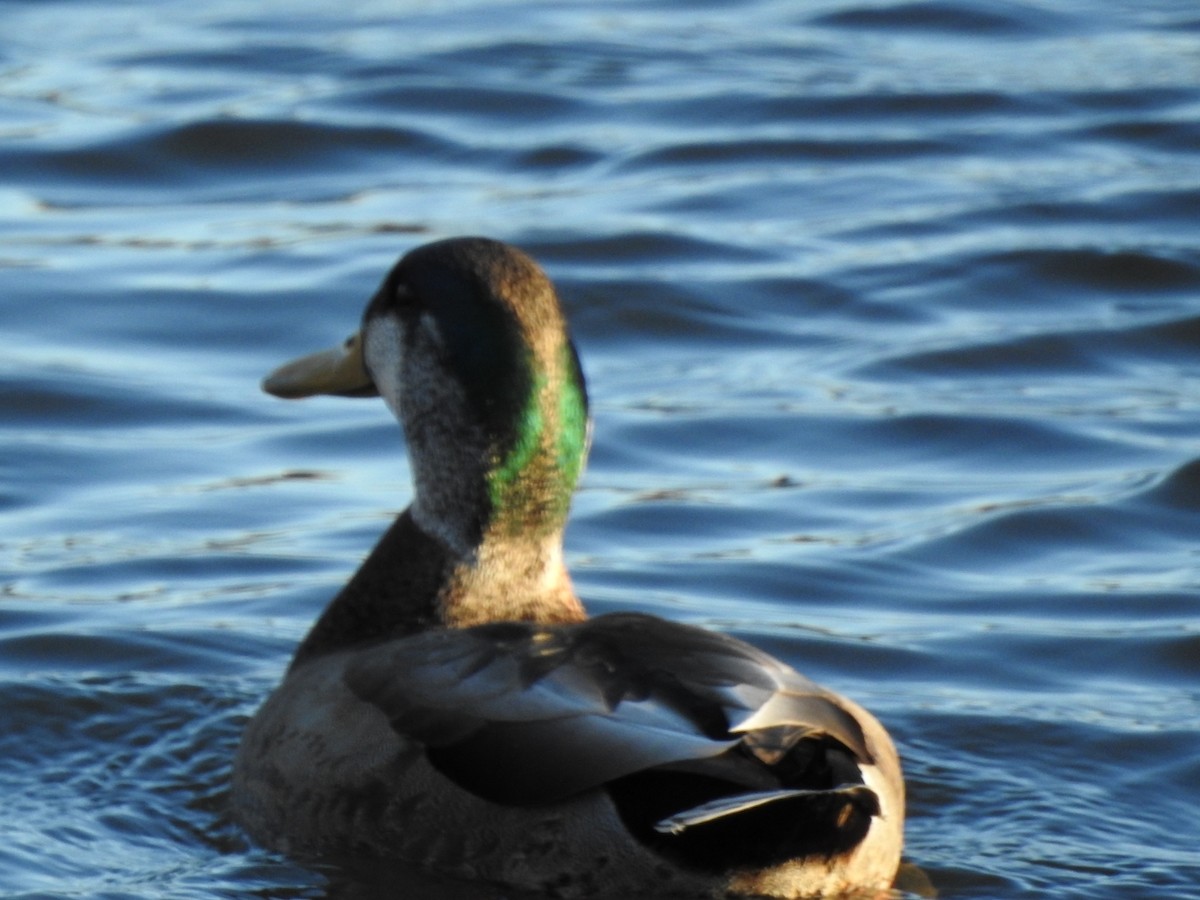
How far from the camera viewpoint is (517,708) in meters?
4.61

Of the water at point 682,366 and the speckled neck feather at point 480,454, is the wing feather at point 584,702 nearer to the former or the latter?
the water at point 682,366

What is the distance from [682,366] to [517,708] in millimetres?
4909

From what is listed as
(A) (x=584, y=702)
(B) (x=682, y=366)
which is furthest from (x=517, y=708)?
(B) (x=682, y=366)

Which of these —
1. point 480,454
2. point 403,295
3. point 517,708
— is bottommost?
point 517,708

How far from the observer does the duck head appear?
215 inches

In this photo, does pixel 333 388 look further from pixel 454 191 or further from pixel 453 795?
pixel 454 191

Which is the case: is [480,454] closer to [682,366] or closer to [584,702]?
[584,702]

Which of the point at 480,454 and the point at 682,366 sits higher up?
the point at 480,454

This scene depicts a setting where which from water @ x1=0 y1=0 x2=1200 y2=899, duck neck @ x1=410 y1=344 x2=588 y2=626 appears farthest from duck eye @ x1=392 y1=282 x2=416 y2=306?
water @ x1=0 y1=0 x2=1200 y2=899

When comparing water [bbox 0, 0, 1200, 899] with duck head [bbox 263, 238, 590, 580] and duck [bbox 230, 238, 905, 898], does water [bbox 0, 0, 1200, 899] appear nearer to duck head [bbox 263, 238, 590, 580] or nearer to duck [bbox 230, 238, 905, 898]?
duck [bbox 230, 238, 905, 898]

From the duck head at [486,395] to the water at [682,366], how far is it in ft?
2.72

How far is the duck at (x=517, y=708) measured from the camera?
4.48 meters

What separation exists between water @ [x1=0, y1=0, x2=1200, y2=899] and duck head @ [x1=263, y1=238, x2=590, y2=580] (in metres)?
0.83

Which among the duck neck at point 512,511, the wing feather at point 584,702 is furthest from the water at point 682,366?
the duck neck at point 512,511
